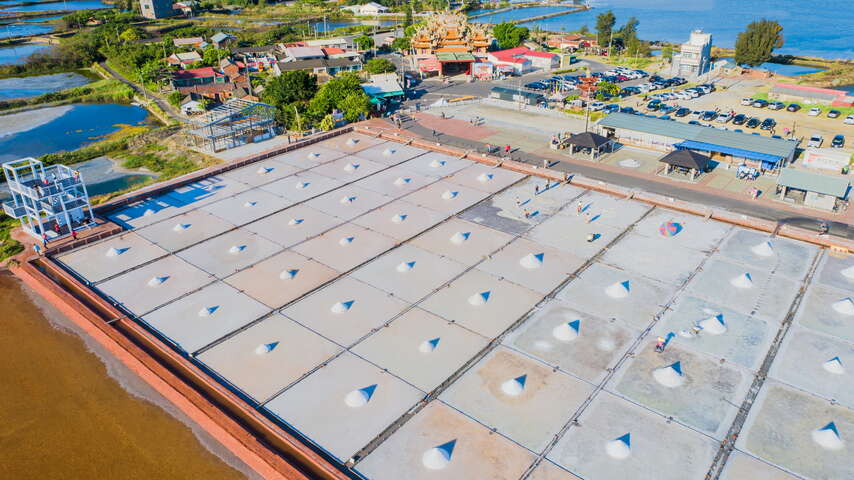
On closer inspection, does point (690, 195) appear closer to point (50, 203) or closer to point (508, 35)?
point (50, 203)

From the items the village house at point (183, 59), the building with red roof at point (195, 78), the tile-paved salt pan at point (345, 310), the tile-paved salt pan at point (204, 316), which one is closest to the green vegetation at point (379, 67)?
the building with red roof at point (195, 78)

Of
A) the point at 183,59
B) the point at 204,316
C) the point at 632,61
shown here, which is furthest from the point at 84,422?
the point at 632,61

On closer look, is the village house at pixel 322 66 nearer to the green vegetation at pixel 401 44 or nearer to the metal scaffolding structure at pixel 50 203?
the green vegetation at pixel 401 44

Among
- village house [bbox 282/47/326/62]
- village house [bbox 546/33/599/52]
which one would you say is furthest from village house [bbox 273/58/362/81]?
village house [bbox 546/33/599/52]

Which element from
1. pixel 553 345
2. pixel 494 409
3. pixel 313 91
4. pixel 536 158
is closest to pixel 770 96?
pixel 536 158

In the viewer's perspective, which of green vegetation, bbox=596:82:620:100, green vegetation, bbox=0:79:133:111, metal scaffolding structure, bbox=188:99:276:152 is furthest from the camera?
green vegetation, bbox=0:79:133:111

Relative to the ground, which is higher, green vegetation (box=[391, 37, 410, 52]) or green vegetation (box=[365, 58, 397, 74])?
green vegetation (box=[391, 37, 410, 52])

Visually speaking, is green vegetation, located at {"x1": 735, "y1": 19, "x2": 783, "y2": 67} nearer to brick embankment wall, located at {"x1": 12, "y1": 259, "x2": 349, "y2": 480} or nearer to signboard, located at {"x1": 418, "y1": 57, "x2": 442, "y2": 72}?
signboard, located at {"x1": 418, "y1": 57, "x2": 442, "y2": 72}
